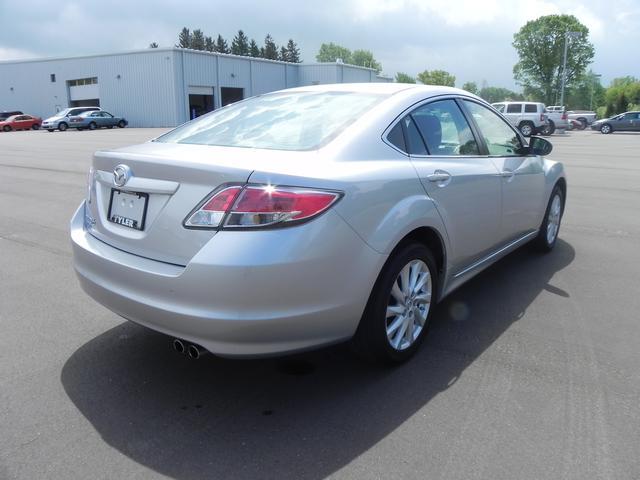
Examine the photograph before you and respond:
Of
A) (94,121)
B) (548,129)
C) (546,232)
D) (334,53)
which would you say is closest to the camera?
(546,232)

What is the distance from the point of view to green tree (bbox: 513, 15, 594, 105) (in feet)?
259

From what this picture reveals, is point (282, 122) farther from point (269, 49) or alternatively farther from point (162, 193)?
point (269, 49)

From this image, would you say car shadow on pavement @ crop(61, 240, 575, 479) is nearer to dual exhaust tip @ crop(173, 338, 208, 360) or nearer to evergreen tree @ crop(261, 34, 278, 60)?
dual exhaust tip @ crop(173, 338, 208, 360)

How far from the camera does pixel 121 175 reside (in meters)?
2.95

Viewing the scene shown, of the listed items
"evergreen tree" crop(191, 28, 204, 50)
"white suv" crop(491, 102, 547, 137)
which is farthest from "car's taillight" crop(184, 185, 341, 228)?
"evergreen tree" crop(191, 28, 204, 50)

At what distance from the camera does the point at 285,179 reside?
2578 mm

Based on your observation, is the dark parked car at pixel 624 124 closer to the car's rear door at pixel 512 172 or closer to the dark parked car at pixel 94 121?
the dark parked car at pixel 94 121

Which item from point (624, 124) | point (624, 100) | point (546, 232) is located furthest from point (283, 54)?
point (546, 232)

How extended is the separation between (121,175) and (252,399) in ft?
4.47

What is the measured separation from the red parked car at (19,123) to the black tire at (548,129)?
39.0 meters

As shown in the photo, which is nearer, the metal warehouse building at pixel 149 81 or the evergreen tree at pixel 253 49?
the metal warehouse building at pixel 149 81

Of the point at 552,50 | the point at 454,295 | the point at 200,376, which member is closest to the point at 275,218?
the point at 200,376

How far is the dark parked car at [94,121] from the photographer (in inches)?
1581

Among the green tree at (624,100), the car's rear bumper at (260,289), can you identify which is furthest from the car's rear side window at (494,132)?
the green tree at (624,100)
